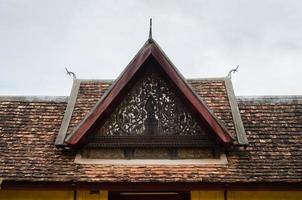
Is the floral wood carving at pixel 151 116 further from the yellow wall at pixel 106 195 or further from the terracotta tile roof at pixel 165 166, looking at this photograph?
the yellow wall at pixel 106 195

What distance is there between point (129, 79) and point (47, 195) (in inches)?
124

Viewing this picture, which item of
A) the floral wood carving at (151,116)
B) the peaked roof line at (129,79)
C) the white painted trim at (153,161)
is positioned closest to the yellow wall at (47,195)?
the white painted trim at (153,161)

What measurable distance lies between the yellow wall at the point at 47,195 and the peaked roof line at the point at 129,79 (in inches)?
43.7

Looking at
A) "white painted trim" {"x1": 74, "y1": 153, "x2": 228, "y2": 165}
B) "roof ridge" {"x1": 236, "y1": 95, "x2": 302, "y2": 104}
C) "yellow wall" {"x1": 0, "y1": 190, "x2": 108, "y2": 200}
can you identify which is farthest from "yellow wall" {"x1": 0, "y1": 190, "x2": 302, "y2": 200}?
"roof ridge" {"x1": 236, "y1": 95, "x2": 302, "y2": 104}

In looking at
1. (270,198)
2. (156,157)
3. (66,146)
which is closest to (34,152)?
(66,146)

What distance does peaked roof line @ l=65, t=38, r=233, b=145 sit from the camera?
11711 millimetres

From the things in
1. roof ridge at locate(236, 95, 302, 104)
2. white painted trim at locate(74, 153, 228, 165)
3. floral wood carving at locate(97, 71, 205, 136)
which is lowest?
white painted trim at locate(74, 153, 228, 165)

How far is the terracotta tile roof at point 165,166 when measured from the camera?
37.1 feet

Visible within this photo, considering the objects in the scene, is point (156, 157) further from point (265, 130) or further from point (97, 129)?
point (265, 130)

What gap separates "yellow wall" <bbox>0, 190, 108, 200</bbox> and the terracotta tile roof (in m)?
0.44

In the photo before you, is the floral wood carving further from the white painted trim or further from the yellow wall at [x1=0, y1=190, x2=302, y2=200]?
the yellow wall at [x1=0, y1=190, x2=302, y2=200]

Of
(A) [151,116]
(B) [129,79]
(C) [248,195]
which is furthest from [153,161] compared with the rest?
(C) [248,195]

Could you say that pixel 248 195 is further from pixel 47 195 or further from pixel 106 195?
pixel 47 195

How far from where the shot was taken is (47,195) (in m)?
11.6
